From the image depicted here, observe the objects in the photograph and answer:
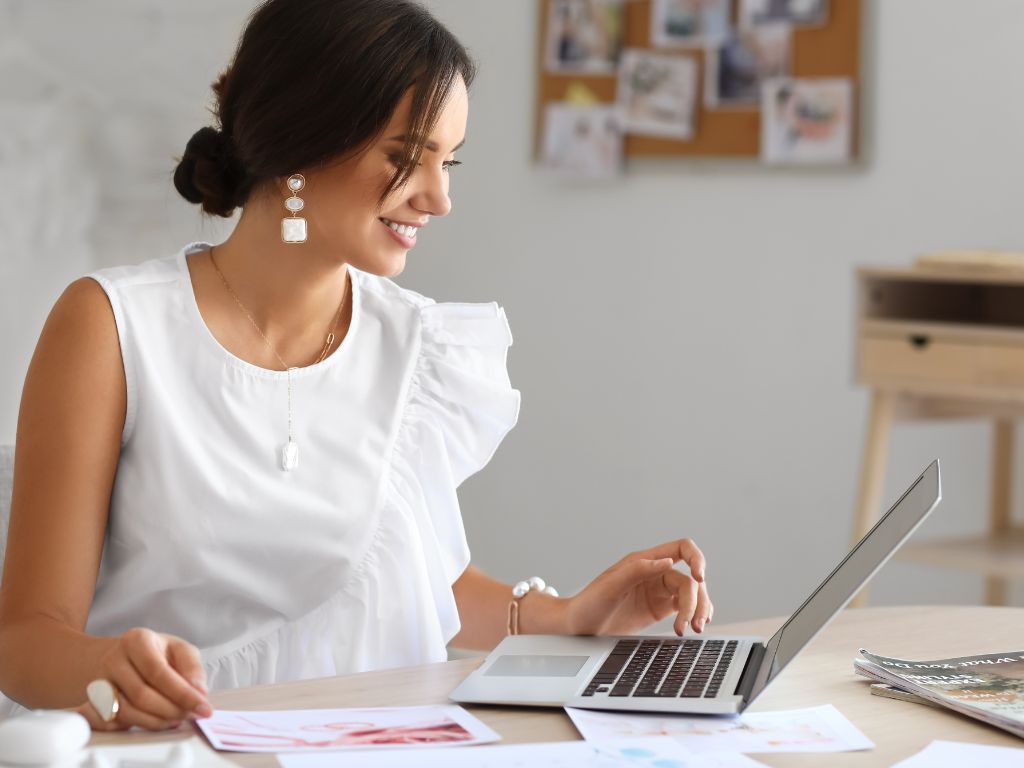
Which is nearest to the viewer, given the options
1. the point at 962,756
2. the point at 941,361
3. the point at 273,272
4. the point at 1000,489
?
the point at 962,756

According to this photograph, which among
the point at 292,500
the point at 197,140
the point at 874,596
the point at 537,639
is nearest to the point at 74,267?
the point at 197,140

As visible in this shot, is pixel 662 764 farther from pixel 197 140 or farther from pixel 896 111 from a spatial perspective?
pixel 896 111

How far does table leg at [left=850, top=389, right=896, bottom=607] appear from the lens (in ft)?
8.06

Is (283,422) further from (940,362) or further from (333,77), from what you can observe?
(940,362)

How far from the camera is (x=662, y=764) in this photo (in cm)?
85

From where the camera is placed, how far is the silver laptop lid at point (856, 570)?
93cm

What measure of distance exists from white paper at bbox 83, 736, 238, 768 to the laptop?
8.1 inches

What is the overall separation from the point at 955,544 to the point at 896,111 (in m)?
0.92

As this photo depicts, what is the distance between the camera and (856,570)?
0.98m

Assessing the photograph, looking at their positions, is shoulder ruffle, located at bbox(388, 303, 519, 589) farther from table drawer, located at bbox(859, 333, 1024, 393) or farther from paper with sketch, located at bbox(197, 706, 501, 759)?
table drawer, located at bbox(859, 333, 1024, 393)

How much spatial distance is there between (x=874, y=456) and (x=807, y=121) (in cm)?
83

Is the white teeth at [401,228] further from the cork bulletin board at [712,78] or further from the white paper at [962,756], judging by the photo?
the cork bulletin board at [712,78]

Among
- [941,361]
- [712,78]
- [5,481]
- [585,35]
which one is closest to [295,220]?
[5,481]

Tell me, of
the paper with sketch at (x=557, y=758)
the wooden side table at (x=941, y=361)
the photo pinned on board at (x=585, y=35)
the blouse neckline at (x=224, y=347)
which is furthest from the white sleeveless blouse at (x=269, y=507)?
the photo pinned on board at (x=585, y=35)
